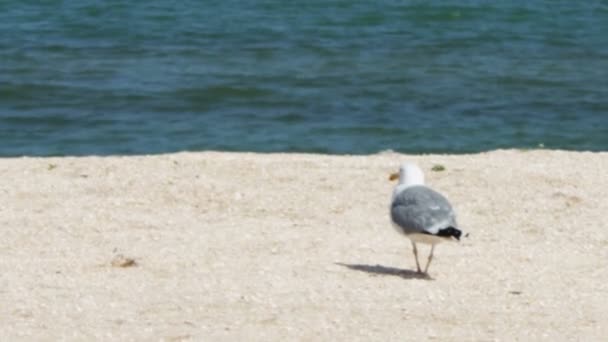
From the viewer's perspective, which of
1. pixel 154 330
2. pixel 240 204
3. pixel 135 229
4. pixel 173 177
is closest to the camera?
pixel 154 330

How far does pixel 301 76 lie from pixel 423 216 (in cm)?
1365

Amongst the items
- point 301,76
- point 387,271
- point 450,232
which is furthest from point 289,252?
point 301,76

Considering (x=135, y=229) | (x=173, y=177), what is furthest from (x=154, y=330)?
(x=173, y=177)

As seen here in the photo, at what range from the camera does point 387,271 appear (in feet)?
31.3

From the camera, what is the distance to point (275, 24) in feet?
90.2

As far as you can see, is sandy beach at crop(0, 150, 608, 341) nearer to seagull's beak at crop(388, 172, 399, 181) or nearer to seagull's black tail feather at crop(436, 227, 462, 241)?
seagull's beak at crop(388, 172, 399, 181)

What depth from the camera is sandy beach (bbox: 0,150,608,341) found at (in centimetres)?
808

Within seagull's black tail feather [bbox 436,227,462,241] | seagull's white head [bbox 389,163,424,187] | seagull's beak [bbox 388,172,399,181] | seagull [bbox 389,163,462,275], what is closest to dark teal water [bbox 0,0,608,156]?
seagull's beak [bbox 388,172,399,181]

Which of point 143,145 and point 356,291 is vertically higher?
point 356,291

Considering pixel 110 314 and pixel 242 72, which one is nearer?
pixel 110 314

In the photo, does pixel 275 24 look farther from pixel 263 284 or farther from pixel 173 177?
pixel 263 284

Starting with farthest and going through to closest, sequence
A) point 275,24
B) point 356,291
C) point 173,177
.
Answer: point 275,24 < point 173,177 < point 356,291

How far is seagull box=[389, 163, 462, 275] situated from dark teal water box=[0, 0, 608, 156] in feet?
27.7

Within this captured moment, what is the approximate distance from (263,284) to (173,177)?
12.1 feet
